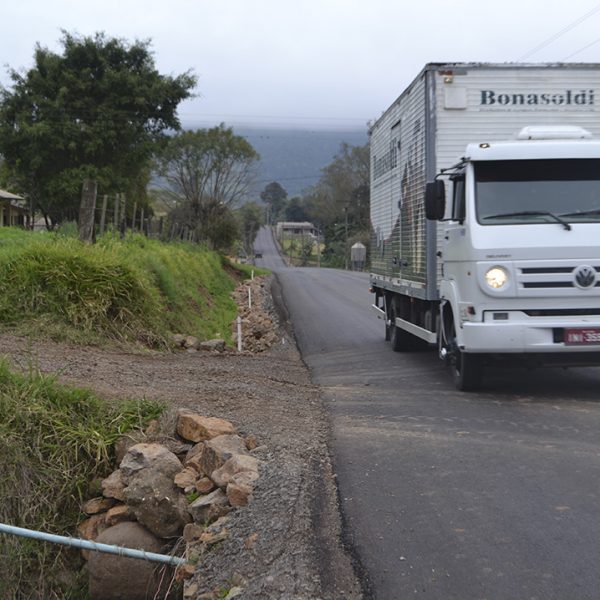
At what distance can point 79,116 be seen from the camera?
3722 centimetres

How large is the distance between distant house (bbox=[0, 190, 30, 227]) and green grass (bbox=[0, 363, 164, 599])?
37.7 metres

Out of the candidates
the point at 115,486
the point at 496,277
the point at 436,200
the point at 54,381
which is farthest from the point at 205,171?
the point at 115,486

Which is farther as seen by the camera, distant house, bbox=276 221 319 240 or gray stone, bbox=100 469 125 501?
distant house, bbox=276 221 319 240

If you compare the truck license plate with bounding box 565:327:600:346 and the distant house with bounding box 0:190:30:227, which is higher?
the distant house with bounding box 0:190:30:227

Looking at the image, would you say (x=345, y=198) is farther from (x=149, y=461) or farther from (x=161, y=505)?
(x=161, y=505)

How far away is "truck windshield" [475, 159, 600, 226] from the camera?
892 centimetres

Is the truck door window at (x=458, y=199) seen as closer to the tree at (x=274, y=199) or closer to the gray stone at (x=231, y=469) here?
the gray stone at (x=231, y=469)

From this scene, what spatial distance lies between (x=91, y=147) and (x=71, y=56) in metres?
4.76

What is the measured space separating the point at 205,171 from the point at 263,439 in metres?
50.8

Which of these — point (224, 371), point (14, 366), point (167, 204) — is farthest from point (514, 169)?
point (167, 204)

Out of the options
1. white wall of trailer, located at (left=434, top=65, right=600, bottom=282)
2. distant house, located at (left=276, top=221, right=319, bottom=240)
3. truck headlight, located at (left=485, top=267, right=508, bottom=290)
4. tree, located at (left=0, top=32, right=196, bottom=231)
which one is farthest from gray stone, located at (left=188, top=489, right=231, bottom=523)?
distant house, located at (left=276, top=221, right=319, bottom=240)

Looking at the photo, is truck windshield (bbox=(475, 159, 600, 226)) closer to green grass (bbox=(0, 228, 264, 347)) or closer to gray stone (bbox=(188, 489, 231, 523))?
gray stone (bbox=(188, 489, 231, 523))

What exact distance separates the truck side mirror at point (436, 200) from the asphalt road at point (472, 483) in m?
2.17

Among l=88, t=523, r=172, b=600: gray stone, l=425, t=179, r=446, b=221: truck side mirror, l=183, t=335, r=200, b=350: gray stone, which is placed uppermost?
l=425, t=179, r=446, b=221: truck side mirror
